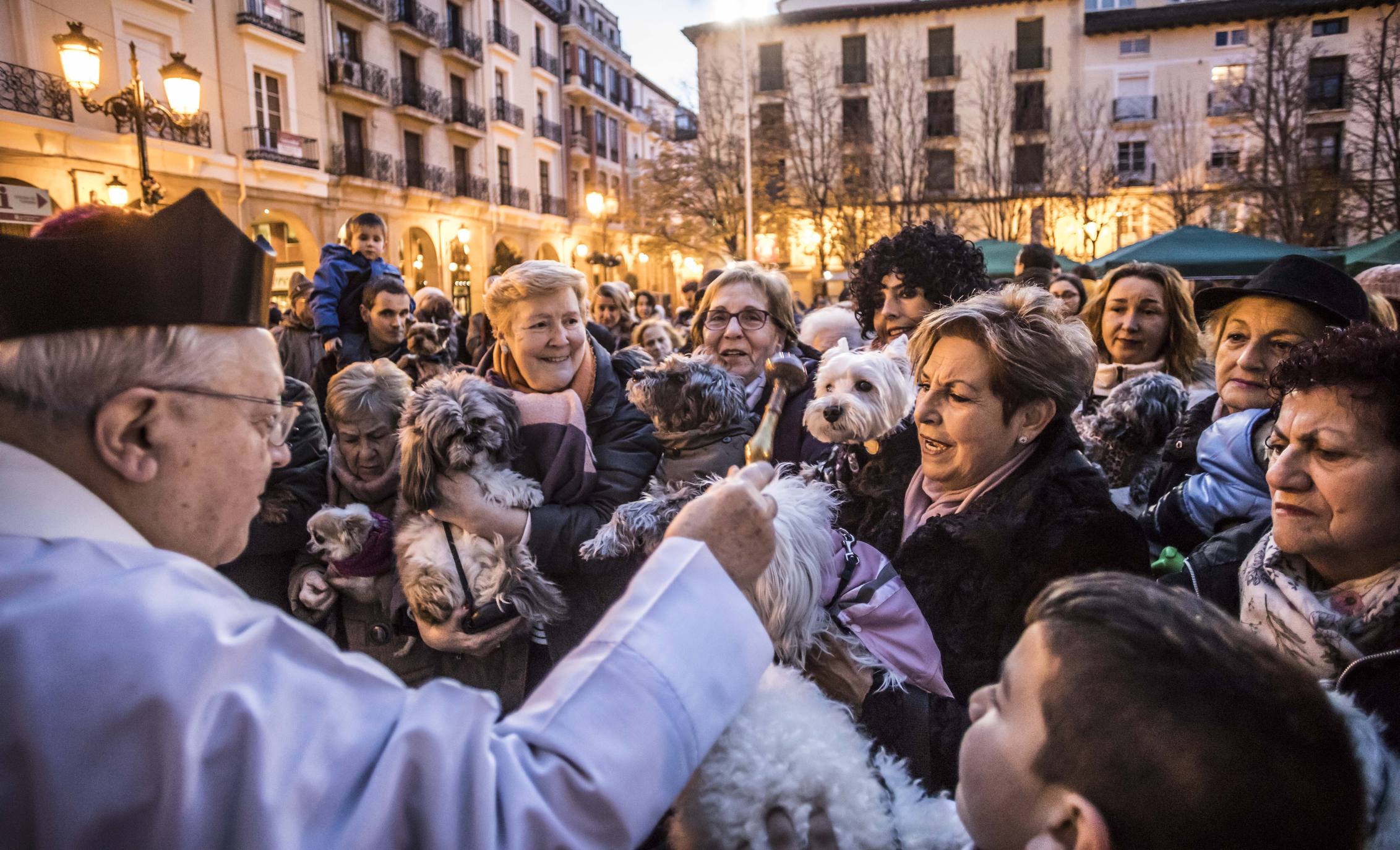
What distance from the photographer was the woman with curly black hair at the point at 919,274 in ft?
10.5

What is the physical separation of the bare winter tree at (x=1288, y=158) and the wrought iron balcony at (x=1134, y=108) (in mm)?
14328

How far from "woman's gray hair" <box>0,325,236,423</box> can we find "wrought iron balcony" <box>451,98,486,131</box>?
29.6 metres

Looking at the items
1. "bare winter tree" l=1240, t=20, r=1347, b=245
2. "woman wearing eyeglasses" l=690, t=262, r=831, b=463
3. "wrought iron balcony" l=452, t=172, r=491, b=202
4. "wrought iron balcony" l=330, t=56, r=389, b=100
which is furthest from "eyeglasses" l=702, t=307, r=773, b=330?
"wrought iron balcony" l=452, t=172, r=491, b=202

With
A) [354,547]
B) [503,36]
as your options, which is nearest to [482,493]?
[354,547]

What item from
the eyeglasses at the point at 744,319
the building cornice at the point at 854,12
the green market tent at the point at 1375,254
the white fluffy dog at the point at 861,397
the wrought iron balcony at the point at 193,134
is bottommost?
the white fluffy dog at the point at 861,397

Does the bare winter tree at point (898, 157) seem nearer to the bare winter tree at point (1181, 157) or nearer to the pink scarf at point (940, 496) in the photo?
the bare winter tree at point (1181, 157)

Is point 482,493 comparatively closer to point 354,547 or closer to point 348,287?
point 354,547

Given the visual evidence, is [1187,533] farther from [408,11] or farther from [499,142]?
[499,142]

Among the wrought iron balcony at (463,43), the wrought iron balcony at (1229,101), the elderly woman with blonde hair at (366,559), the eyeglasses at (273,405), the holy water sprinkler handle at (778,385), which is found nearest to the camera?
the eyeglasses at (273,405)

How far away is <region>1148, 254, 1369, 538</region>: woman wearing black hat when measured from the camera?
2.62 metres

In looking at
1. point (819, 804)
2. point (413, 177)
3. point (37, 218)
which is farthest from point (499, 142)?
point (819, 804)

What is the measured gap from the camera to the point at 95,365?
1.16 m

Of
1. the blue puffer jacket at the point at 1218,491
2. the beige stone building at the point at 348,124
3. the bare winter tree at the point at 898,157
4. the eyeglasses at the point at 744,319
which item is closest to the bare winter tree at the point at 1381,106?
the bare winter tree at the point at 898,157

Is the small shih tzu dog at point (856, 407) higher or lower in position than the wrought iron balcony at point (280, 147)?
lower
